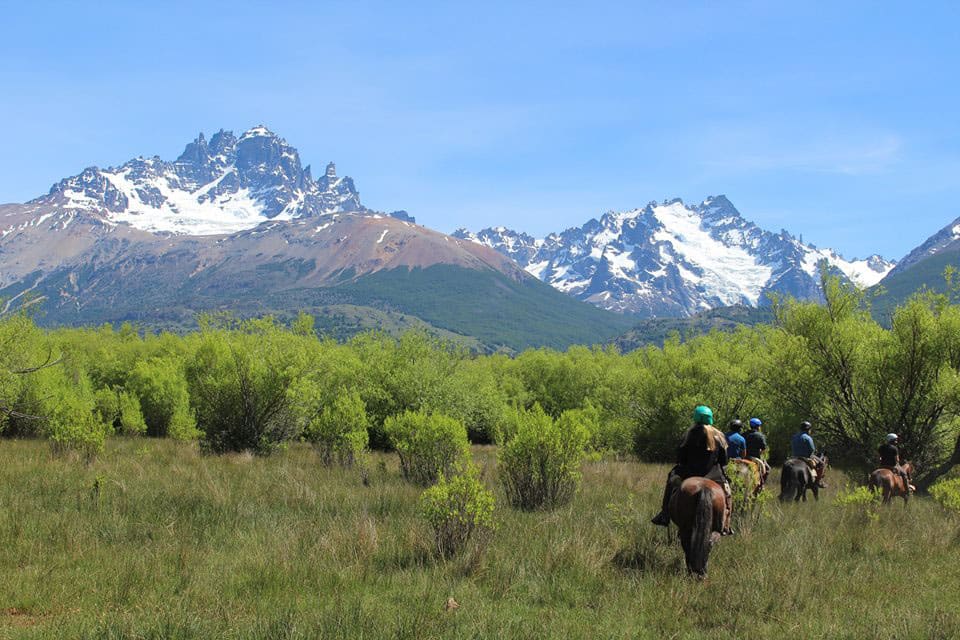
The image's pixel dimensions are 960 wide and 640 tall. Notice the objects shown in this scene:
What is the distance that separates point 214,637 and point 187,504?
727 centimetres

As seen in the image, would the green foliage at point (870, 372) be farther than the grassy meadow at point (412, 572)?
Yes

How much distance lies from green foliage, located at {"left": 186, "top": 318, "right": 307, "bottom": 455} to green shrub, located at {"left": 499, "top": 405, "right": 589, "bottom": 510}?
1188 cm

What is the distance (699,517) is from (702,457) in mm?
913

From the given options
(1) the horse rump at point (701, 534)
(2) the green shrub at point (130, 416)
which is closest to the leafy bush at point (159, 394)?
(2) the green shrub at point (130, 416)

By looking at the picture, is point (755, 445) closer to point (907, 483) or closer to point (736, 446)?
point (736, 446)

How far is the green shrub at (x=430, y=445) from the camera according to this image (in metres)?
16.2

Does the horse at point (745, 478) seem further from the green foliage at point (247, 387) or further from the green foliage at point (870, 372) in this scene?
the green foliage at point (247, 387)

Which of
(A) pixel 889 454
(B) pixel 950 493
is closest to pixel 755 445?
(A) pixel 889 454

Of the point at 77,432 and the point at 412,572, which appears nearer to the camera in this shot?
the point at 412,572

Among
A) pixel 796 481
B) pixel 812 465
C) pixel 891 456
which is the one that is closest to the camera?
pixel 891 456

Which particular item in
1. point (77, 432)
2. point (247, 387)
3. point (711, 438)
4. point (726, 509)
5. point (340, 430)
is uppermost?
point (711, 438)

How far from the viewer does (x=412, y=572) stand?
926cm

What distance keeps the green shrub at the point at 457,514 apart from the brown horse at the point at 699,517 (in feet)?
9.25

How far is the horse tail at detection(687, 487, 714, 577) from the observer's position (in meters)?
9.34
